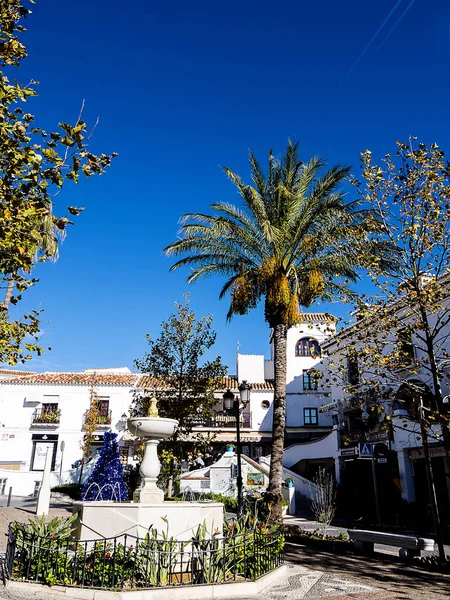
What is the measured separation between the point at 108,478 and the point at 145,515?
35.0 ft

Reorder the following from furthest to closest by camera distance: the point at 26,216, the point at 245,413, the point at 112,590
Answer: the point at 245,413, the point at 112,590, the point at 26,216

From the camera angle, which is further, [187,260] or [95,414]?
[95,414]

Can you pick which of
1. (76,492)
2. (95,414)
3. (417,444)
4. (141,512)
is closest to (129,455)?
(95,414)

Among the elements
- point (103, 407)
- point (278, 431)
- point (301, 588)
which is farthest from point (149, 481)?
point (103, 407)

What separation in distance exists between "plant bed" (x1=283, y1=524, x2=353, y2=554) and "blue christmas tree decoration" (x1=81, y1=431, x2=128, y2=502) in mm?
6287

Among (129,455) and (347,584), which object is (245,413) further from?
(347,584)

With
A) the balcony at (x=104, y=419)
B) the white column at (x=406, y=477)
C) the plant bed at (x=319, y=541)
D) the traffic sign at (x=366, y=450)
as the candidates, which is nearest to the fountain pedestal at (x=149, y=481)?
the plant bed at (x=319, y=541)

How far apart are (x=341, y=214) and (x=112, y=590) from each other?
12024 mm

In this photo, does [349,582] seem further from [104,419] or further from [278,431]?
[104,419]

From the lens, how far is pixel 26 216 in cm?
591

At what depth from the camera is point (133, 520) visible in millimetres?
7746

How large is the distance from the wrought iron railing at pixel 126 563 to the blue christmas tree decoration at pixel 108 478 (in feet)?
34.3

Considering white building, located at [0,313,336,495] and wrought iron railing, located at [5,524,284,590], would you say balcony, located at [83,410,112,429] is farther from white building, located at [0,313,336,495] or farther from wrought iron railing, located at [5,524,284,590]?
wrought iron railing, located at [5,524,284,590]

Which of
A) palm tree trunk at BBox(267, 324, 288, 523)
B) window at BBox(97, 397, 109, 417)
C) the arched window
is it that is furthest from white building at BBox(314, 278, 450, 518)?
window at BBox(97, 397, 109, 417)
